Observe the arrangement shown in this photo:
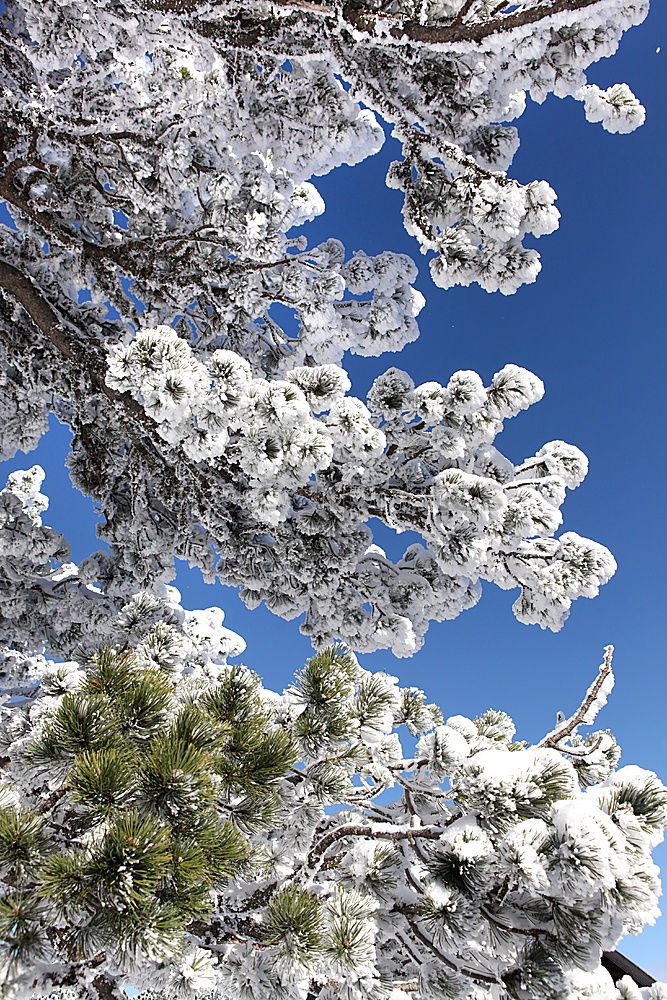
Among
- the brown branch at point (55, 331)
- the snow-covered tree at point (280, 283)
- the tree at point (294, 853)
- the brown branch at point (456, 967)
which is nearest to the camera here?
the tree at point (294, 853)

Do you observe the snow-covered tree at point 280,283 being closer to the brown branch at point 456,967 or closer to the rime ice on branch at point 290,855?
the rime ice on branch at point 290,855

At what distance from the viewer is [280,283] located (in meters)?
5.01

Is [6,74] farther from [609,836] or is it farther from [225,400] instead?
[609,836]

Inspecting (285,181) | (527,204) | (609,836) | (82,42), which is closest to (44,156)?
(82,42)

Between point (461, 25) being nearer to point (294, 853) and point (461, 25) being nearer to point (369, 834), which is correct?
point (369, 834)

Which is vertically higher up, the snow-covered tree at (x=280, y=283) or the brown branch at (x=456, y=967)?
the snow-covered tree at (x=280, y=283)

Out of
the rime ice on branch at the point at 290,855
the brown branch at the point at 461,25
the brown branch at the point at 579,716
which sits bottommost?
the rime ice on branch at the point at 290,855

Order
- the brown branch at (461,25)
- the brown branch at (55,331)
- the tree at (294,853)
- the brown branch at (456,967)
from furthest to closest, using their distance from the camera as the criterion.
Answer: the brown branch at (55,331) → the brown branch at (461,25) → the brown branch at (456,967) → the tree at (294,853)

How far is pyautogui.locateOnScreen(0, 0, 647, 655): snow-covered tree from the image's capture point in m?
4.09

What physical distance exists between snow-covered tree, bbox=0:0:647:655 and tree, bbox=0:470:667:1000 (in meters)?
1.75

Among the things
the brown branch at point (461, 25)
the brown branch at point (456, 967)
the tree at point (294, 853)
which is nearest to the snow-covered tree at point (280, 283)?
the brown branch at point (461, 25)

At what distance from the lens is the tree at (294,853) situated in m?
2.05

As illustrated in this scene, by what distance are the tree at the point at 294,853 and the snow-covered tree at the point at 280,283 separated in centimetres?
175

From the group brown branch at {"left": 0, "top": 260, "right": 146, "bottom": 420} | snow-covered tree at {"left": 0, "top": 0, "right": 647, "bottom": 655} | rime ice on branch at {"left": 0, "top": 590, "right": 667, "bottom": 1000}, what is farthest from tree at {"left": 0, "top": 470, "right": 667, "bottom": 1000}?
brown branch at {"left": 0, "top": 260, "right": 146, "bottom": 420}
